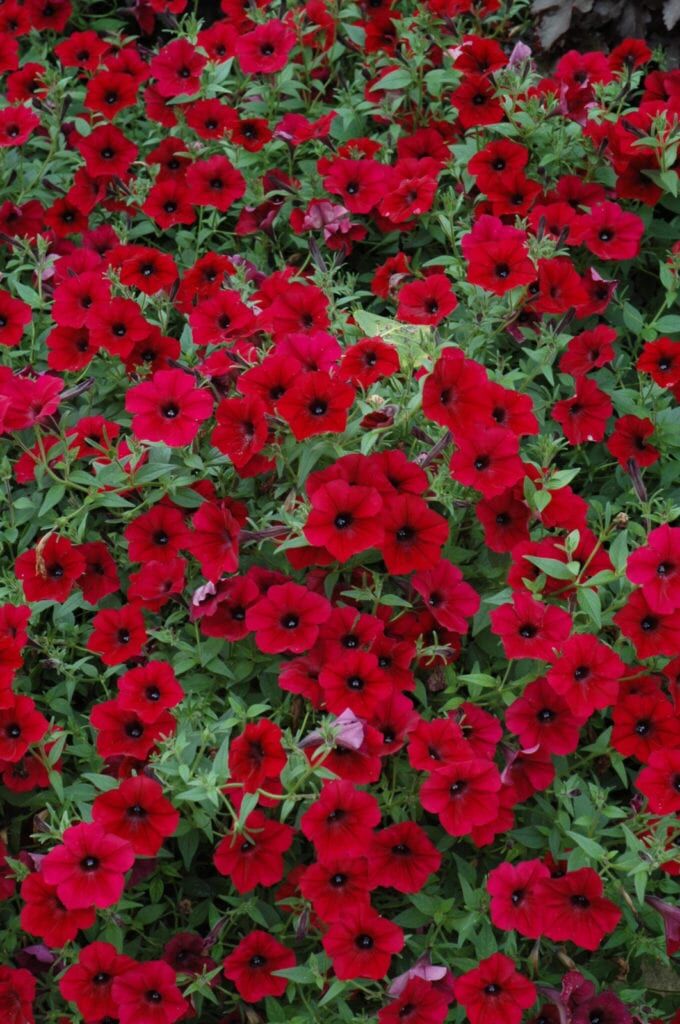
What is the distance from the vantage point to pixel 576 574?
2.44m

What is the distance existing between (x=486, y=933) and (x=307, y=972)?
34 cm

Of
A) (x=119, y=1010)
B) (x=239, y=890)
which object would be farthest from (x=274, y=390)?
(x=119, y=1010)

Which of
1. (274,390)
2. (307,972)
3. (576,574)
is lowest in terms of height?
(307,972)

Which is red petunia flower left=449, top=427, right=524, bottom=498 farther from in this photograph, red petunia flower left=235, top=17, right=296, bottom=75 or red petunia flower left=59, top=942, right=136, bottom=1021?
red petunia flower left=235, top=17, right=296, bottom=75

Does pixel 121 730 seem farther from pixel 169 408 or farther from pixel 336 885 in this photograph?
pixel 169 408

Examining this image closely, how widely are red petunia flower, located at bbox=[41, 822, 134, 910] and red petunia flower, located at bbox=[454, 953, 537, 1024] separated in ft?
2.04

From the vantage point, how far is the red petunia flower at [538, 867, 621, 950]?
225 centimetres

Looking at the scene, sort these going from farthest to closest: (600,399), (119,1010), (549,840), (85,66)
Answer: (85,66) → (600,399) → (549,840) → (119,1010)

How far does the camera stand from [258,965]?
2.33 m

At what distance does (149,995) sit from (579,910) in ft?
2.56

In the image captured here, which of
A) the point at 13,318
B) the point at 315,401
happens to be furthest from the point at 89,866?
the point at 13,318

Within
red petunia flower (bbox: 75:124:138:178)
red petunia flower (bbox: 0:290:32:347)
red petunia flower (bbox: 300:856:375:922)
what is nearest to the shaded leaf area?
red petunia flower (bbox: 75:124:138:178)

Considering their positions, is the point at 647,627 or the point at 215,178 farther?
the point at 215,178

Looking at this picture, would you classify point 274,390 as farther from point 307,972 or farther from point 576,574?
point 307,972
